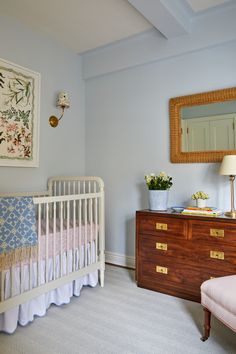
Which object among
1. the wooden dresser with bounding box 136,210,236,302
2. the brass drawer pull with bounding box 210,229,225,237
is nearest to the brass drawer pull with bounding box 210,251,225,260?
the wooden dresser with bounding box 136,210,236,302

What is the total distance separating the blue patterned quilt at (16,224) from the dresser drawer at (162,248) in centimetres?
101

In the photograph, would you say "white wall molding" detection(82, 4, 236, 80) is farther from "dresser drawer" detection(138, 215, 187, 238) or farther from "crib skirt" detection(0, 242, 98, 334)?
"crib skirt" detection(0, 242, 98, 334)

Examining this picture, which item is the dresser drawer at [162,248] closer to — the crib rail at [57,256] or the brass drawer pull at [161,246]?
the brass drawer pull at [161,246]

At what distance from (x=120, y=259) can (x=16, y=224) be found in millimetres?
1652

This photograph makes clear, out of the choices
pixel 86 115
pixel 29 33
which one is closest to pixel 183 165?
pixel 86 115

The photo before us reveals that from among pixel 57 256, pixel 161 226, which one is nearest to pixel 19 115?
A: pixel 57 256

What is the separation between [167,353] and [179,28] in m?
2.53

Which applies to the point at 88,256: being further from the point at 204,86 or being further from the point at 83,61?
the point at 83,61

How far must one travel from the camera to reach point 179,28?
2.37m

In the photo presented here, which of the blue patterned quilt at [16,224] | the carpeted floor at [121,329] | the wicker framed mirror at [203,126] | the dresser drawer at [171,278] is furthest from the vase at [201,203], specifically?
the blue patterned quilt at [16,224]

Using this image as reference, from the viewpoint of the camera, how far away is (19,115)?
2510mm

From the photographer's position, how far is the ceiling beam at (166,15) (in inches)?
79.3

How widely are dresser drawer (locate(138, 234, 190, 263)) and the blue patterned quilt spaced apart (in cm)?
101

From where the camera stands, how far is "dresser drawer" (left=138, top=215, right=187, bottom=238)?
2.14 m
